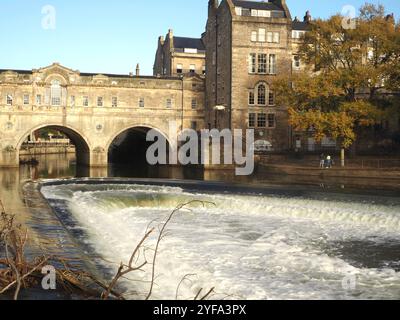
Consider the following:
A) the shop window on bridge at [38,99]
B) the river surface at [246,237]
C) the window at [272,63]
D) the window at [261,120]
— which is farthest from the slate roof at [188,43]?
the river surface at [246,237]

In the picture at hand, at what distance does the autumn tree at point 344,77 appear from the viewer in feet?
132

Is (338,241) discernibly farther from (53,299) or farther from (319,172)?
(319,172)

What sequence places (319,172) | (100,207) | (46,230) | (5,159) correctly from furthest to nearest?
(5,159) < (319,172) < (100,207) < (46,230)

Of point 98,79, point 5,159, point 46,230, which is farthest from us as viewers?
point 98,79

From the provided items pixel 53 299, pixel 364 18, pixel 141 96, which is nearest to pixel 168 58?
pixel 141 96

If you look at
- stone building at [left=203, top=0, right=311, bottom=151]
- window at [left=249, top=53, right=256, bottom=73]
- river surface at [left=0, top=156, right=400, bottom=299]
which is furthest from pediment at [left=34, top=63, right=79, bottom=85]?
river surface at [left=0, top=156, right=400, bottom=299]

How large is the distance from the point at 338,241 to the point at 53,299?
11306 mm

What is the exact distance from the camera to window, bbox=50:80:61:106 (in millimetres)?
52938

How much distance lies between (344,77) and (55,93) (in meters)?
31.2

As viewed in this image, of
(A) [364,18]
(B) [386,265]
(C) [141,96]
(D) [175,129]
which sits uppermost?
(A) [364,18]

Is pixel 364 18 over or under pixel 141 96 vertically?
over

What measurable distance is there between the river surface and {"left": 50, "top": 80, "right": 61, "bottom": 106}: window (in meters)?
25.4

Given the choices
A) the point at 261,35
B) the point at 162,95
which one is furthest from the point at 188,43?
the point at 261,35

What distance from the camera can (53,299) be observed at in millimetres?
8820
